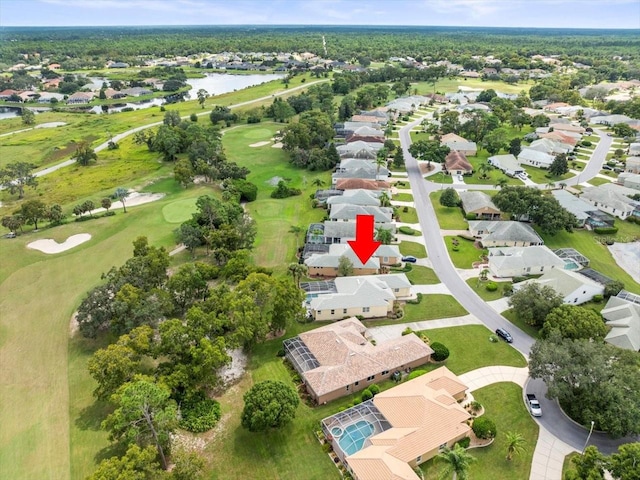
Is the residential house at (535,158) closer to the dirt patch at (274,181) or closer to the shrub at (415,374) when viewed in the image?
the dirt patch at (274,181)

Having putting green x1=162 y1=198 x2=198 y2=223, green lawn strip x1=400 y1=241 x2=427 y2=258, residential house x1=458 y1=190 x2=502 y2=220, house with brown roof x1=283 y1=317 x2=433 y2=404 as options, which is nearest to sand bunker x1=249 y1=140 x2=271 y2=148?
putting green x1=162 y1=198 x2=198 y2=223

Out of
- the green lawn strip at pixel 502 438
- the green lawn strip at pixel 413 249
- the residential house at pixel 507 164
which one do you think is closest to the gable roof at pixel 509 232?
the green lawn strip at pixel 413 249

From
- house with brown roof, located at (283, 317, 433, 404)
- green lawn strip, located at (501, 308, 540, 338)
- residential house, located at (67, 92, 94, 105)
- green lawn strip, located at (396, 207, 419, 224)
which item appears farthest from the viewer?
residential house, located at (67, 92, 94, 105)

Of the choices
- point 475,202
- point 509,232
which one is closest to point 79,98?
point 475,202

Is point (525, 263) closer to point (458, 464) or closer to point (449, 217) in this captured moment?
point (449, 217)

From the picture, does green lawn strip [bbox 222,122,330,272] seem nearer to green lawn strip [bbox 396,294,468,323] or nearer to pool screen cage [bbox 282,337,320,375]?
pool screen cage [bbox 282,337,320,375]

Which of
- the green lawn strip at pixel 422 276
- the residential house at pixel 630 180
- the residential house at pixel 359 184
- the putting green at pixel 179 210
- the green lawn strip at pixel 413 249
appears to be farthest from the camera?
the residential house at pixel 630 180
